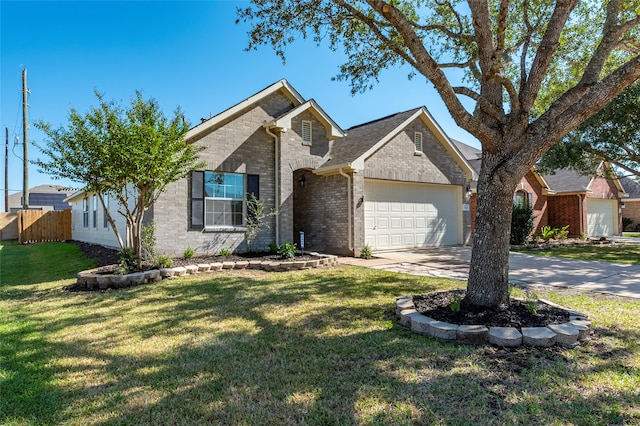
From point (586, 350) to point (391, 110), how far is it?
13406mm

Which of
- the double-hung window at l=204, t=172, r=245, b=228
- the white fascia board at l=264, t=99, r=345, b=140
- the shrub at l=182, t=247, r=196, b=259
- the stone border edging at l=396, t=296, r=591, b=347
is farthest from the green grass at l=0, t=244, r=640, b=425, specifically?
the white fascia board at l=264, t=99, r=345, b=140

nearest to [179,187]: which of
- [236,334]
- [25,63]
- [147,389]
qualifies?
[236,334]

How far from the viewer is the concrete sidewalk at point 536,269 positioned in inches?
291

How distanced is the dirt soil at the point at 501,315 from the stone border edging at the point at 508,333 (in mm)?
152

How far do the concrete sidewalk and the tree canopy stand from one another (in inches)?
238

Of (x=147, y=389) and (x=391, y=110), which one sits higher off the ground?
(x=391, y=110)

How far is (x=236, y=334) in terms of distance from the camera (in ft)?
14.5

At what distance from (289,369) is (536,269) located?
851cm

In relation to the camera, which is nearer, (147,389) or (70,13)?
(147,389)

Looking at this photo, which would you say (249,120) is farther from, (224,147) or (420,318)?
(420,318)

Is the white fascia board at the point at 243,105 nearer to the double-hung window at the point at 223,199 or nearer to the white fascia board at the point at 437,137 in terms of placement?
the double-hung window at the point at 223,199

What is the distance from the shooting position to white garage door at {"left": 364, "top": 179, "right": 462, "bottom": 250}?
12.9 metres

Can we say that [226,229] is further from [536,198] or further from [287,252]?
[536,198]

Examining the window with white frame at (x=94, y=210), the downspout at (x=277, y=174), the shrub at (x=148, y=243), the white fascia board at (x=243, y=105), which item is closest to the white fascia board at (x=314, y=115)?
the downspout at (x=277, y=174)
